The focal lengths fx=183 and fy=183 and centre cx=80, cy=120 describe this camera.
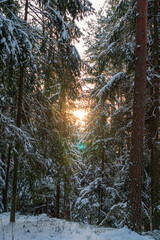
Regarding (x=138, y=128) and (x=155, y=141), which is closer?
(x=138, y=128)

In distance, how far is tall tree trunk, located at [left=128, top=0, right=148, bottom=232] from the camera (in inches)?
225

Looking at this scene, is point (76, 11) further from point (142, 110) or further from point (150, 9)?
point (142, 110)

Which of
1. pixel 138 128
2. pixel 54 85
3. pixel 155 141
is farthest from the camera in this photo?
pixel 54 85

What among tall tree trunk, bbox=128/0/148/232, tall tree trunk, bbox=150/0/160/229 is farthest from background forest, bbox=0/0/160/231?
tall tree trunk, bbox=128/0/148/232

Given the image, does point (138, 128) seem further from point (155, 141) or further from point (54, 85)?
point (54, 85)

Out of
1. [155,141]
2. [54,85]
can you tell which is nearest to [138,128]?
[155,141]

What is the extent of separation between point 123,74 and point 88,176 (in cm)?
1039

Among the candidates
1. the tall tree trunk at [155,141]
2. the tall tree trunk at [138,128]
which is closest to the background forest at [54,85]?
the tall tree trunk at [155,141]

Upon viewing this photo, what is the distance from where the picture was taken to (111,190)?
35.9 ft

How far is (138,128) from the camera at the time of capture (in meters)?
6.17

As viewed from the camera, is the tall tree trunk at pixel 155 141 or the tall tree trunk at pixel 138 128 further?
the tall tree trunk at pixel 155 141

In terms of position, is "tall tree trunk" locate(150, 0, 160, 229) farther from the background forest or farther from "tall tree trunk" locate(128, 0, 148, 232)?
"tall tree trunk" locate(128, 0, 148, 232)

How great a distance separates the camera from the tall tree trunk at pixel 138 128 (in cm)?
571

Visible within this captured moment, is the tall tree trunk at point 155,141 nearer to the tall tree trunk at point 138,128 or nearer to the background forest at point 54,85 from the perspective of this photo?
the background forest at point 54,85
